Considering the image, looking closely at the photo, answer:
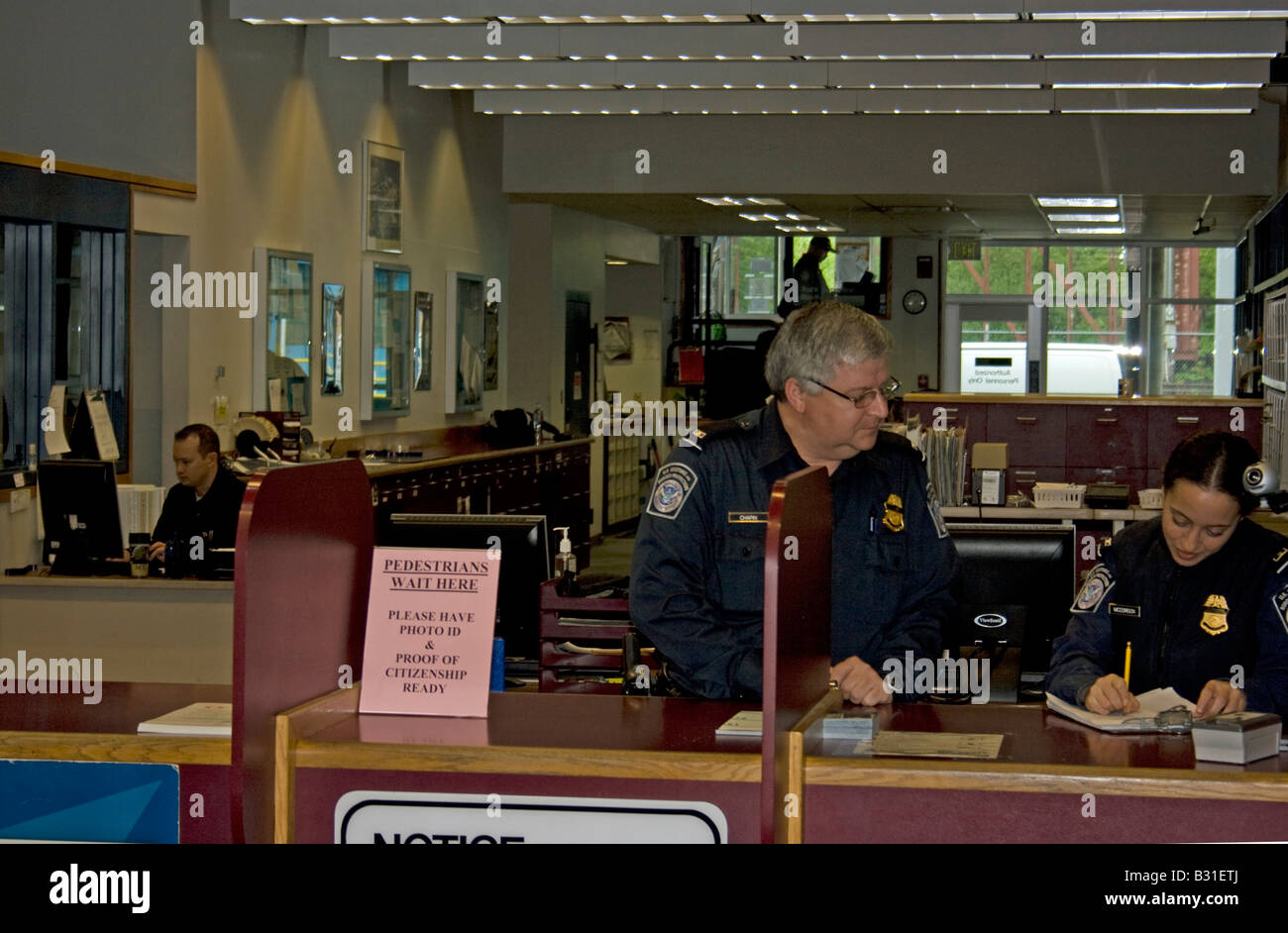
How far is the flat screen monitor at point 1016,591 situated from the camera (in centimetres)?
459

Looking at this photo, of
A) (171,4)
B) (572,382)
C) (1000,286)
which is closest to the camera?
(171,4)

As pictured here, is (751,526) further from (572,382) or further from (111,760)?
(572,382)

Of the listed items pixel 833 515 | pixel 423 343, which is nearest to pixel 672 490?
pixel 833 515

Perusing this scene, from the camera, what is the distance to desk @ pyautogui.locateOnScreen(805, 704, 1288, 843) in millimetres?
2334

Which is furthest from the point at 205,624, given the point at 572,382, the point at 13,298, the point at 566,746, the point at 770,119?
the point at 572,382

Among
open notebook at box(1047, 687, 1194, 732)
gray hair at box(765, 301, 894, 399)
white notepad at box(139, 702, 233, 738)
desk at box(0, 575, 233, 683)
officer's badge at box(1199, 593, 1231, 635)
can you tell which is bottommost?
desk at box(0, 575, 233, 683)

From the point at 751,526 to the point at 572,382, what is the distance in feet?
38.4

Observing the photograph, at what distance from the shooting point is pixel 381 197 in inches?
422

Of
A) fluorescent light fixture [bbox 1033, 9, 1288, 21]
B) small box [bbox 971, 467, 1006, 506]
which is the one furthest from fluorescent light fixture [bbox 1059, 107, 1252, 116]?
small box [bbox 971, 467, 1006, 506]

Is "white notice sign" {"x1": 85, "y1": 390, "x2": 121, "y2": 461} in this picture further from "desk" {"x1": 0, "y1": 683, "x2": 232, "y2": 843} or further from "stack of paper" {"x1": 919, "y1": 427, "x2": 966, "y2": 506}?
"desk" {"x1": 0, "y1": 683, "x2": 232, "y2": 843}

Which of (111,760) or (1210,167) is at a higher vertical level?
(1210,167)

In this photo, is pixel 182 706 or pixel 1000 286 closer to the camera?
pixel 182 706

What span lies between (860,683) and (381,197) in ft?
27.6
